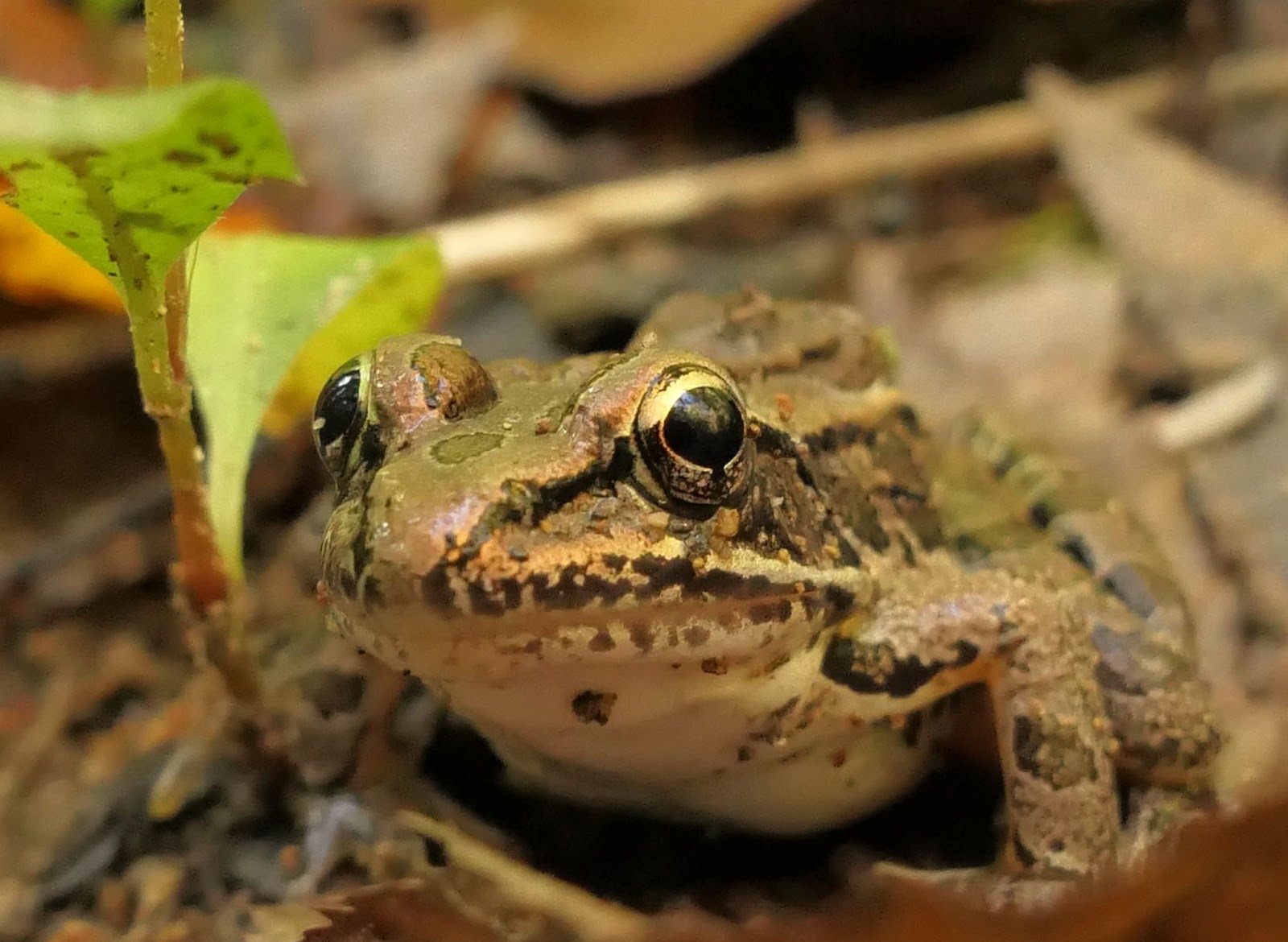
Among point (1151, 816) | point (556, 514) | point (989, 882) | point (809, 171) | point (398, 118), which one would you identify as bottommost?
point (1151, 816)

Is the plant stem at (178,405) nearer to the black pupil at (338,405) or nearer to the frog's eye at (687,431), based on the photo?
the black pupil at (338,405)

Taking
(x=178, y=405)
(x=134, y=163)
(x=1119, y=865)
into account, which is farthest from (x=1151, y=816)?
(x=134, y=163)

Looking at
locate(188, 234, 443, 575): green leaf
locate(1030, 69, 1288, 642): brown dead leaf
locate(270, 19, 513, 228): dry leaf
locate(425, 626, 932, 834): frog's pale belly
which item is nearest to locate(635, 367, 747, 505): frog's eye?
locate(425, 626, 932, 834): frog's pale belly

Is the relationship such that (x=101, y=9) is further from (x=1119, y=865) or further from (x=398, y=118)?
(x=1119, y=865)

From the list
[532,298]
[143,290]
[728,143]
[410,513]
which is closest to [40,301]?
[532,298]

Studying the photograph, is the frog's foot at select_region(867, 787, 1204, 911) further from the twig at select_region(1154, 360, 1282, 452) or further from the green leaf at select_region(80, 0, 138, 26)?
the green leaf at select_region(80, 0, 138, 26)

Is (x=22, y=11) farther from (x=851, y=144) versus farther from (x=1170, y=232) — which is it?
(x=1170, y=232)
